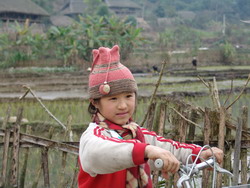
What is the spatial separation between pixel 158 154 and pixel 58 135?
5.46 metres

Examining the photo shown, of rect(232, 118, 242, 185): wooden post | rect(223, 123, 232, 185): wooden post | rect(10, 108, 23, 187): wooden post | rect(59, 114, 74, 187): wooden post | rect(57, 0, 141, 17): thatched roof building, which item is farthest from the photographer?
rect(57, 0, 141, 17): thatched roof building

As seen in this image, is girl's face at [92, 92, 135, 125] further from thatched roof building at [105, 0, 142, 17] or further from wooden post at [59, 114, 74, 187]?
thatched roof building at [105, 0, 142, 17]

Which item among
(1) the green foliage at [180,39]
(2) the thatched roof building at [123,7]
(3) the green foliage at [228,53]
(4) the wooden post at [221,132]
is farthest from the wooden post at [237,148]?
(2) the thatched roof building at [123,7]

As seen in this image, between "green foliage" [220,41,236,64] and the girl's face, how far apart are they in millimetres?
17749

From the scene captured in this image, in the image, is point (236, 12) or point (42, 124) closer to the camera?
point (42, 124)

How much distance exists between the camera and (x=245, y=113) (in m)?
2.81

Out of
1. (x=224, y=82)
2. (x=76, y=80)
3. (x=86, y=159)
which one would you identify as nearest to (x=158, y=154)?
(x=86, y=159)

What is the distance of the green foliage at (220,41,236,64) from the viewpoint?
18734mm

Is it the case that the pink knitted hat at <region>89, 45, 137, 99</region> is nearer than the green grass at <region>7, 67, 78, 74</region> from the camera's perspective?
Yes

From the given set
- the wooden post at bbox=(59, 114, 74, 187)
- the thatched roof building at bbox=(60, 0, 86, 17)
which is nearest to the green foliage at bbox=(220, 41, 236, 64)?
the wooden post at bbox=(59, 114, 74, 187)

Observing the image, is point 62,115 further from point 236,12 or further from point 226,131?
point 236,12

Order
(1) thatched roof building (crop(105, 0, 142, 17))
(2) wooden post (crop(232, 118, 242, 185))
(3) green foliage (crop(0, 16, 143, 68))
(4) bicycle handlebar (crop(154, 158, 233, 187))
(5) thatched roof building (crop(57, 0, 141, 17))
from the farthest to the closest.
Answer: (1) thatched roof building (crop(105, 0, 142, 17))
(5) thatched roof building (crop(57, 0, 141, 17))
(3) green foliage (crop(0, 16, 143, 68))
(2) wooden post (crop(232, 118, 242, 185))
(4) bicycle handlebar (crop(154, 158, 233, 187))

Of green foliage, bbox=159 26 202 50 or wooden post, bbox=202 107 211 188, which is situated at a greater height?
green foliage, bbox=159 26 202 50

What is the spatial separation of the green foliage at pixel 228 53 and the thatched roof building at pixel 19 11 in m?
13.7
